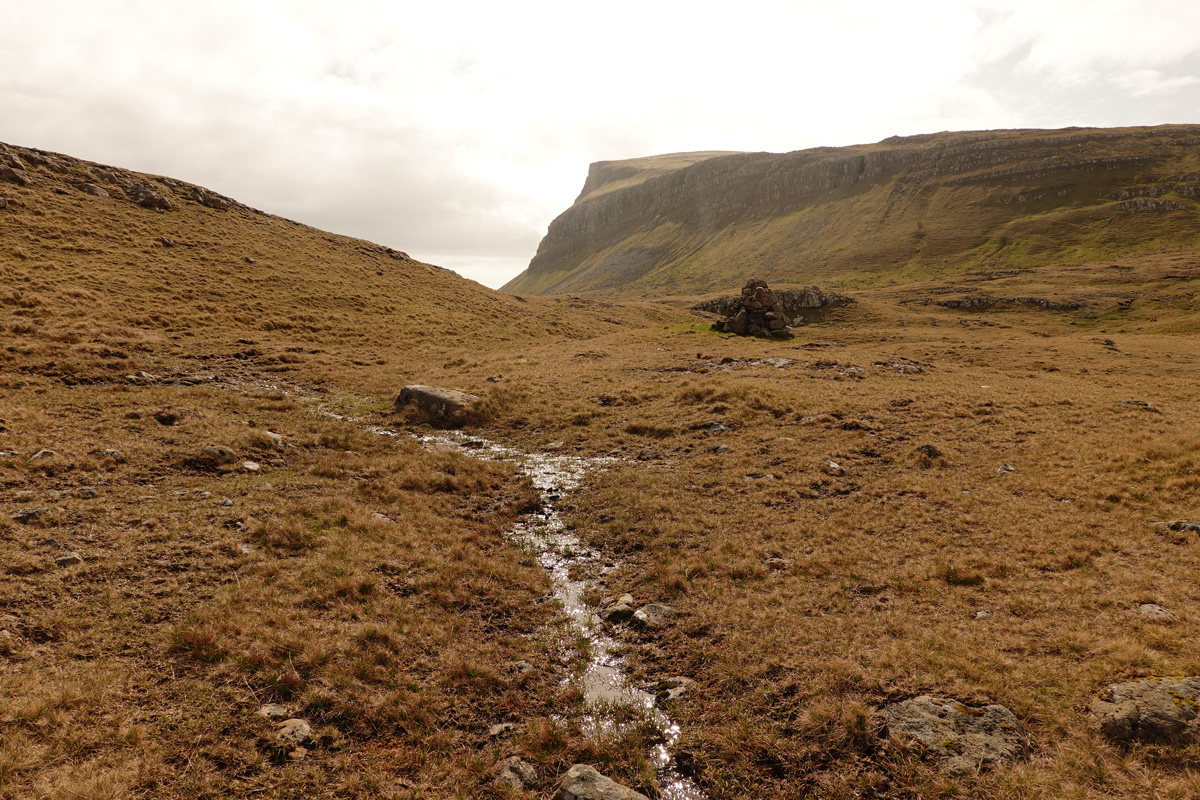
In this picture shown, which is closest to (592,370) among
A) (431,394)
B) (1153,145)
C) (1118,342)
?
(431,394)

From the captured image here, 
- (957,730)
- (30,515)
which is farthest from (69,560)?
(957,730)

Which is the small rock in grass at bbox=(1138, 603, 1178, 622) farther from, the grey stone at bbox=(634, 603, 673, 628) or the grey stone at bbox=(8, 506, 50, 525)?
the grey stone at bbox=(8, 506, 50, 525)

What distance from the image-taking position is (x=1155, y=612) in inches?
360

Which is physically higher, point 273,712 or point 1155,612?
point 1155,612

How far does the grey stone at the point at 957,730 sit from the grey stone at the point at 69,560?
14.9 m

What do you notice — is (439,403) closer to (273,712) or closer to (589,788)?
(273,712)

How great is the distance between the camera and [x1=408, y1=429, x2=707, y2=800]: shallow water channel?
25.5ft

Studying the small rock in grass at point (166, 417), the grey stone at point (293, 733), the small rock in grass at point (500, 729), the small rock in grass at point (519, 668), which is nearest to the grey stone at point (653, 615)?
the small rock in grass at point (519, 668)

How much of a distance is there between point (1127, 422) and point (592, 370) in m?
28.3

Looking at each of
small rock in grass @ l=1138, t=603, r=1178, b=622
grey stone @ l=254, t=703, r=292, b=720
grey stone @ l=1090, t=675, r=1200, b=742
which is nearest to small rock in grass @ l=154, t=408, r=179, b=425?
grey stone @ l=254, t=703, r=292, b=720

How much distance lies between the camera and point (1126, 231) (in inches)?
5645

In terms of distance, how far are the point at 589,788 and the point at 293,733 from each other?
4.32 meters

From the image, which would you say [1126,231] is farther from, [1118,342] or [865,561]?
[865,561]

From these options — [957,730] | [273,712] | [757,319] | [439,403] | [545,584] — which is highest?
[757,319]
